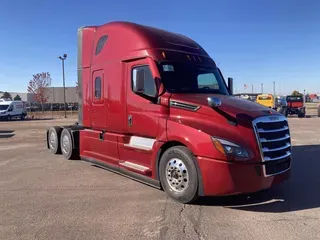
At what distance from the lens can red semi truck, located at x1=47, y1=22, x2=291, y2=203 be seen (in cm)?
523

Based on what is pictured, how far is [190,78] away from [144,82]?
945 millimetres

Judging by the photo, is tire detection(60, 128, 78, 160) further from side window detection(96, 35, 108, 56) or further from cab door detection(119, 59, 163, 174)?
cab door detection(119, 59, 163, 174)

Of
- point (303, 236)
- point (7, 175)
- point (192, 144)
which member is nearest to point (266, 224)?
point (303, 236)

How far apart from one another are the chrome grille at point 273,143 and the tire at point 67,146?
5.87m

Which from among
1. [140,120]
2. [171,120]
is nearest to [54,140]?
[140,120]

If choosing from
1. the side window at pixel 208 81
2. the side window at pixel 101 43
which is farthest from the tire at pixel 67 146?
the side window at pixel 208 81

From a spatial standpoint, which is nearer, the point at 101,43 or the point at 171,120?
the point at 171,120

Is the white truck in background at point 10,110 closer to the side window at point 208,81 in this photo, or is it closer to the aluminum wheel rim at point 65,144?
the aluminum wheel rim at point 65,144

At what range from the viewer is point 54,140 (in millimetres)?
10938

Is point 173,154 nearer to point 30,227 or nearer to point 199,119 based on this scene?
point 199,119

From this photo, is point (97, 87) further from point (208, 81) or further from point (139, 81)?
point (208, 81)

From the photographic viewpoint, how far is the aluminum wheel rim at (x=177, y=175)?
558 centimetres

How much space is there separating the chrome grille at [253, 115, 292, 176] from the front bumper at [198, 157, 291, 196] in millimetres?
216

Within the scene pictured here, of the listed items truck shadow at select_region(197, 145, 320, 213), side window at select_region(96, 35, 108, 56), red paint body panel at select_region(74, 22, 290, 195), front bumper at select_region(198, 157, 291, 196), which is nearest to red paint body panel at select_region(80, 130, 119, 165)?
red paint body panel at select_region(74, 22, 290, 195)
